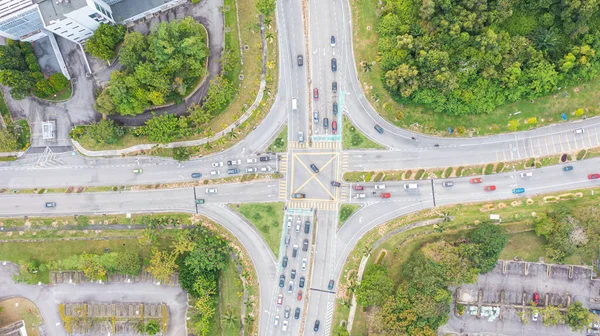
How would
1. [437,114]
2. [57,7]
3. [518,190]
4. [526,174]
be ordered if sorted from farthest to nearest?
[437,114] < [518,190] < [526,174] < [57,7]

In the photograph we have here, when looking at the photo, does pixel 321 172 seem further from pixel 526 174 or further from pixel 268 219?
pixel 526 174

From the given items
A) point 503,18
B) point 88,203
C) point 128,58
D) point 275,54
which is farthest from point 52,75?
point 503,18

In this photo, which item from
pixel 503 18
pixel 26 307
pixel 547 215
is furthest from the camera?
pixel 26 307

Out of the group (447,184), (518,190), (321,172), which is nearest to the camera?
(518,190)

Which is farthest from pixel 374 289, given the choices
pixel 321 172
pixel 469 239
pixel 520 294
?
pixel 520 294

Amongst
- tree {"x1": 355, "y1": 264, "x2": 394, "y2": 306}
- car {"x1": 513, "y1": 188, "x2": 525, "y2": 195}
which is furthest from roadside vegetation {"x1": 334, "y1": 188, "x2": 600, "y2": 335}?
car {"x1": 513, "y1": 188, "x2": 525, "y2": 195}

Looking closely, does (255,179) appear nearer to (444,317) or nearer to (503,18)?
(444,317)

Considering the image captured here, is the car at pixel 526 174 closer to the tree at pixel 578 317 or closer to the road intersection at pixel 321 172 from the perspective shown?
the road intersection at pixel 321 172

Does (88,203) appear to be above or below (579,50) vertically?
below
